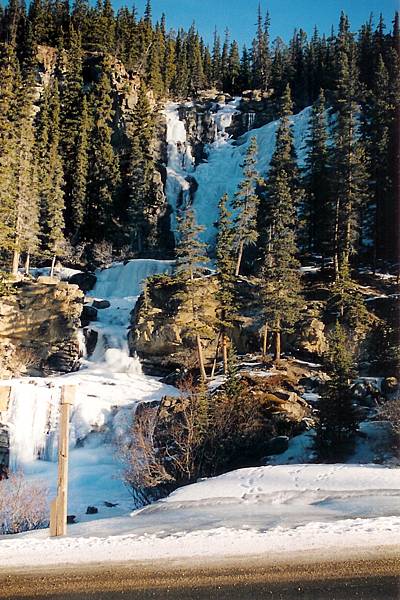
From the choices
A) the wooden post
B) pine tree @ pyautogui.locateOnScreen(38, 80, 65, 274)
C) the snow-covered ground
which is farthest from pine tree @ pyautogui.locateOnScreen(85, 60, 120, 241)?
the wooden post

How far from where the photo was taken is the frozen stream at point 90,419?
25.1m

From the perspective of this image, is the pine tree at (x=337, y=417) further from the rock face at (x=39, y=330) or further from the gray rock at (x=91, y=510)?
the rock face at (x=39, y=330)

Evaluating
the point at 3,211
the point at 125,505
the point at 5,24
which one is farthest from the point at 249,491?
the point at 5,24

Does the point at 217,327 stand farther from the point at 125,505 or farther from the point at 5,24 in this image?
the point at 5,24

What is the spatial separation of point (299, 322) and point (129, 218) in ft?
106

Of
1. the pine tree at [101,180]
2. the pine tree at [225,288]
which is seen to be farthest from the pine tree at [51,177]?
the pine tree at [225,288]

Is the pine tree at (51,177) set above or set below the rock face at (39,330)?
above

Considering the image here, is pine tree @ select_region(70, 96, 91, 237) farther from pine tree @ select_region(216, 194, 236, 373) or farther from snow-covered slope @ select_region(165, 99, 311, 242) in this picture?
pine tree @ select_region(216, 194, 236, 373)

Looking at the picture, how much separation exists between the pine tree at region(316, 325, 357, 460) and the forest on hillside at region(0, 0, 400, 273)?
16665mm

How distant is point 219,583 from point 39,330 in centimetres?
3628

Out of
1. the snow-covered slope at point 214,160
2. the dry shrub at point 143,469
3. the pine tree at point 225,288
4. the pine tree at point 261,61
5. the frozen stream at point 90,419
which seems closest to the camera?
the dry shrub at point 143,469

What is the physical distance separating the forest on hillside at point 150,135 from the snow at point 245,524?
1875 cm

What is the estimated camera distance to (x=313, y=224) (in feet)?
170

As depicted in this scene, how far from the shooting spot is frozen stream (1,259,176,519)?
82.2 ft
